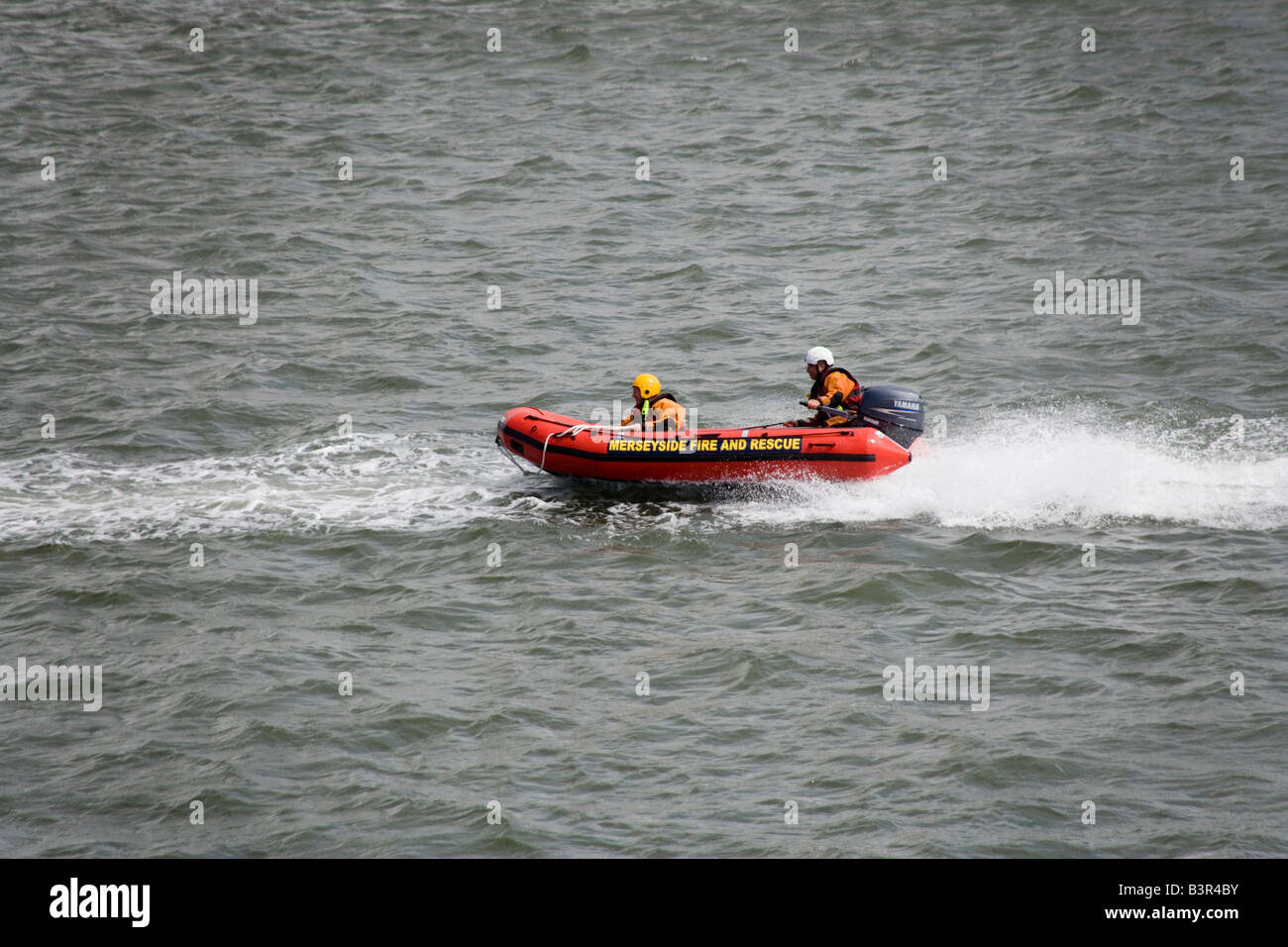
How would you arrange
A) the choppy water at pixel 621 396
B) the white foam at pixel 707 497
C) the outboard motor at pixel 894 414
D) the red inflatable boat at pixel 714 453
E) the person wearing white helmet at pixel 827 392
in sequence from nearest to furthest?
1. the choppy water at pixel 621 396
2. the white foam at pixel 707 497
3. the red inflatable boat at pixel 714 453
4. the outboard motor at pixel 894 414
5. the person wearing white helmet at pixel 827 392

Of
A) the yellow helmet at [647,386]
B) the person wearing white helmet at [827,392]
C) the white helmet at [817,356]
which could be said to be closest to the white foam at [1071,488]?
the person wearing white helmet at [827,392]

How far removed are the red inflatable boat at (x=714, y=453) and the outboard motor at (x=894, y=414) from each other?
48mm

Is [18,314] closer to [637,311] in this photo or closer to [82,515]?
[82,515]

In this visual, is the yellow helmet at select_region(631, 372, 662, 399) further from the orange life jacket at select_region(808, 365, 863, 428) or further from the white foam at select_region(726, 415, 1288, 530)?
the orange life jacket at select_region(808, 365, 863, 428)

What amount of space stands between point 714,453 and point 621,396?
297cm

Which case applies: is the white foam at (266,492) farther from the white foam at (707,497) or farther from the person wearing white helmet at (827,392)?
the person wearing white helmet at (827,392)

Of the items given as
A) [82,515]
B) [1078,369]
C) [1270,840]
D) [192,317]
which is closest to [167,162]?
[192,317]

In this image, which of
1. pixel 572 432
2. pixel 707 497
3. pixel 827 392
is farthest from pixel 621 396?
pixel 827 392

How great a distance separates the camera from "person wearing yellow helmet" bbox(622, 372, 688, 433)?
12.3 m

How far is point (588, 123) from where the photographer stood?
75.5 ft

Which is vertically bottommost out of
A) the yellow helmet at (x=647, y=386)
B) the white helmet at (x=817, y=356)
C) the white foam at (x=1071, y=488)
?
the white foam at (x=1071, y=488)

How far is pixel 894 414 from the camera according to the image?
12258 millimetres

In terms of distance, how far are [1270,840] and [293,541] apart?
768cm

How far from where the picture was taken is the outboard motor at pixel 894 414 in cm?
1226
